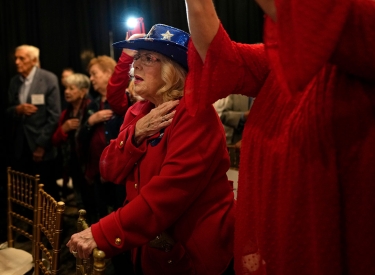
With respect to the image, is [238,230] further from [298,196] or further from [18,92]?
[18,92]

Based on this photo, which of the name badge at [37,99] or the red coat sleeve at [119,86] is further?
the name badge at [37,99]

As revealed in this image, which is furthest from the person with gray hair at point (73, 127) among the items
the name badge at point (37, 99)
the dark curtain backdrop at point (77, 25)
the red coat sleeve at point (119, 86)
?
the dark curtain backdrop at point (77, 25)

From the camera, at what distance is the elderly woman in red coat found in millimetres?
1048

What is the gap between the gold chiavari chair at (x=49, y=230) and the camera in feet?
4.44

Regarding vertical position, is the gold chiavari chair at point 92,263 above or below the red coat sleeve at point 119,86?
below

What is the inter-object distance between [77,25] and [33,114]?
166 cm

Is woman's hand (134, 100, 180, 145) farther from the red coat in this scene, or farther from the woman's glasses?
the woman's glasses

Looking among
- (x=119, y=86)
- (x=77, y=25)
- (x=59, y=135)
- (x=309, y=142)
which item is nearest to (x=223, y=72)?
(x=309, y=142)

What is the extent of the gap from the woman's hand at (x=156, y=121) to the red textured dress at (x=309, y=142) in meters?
0.42

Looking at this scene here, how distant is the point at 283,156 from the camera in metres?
0.68

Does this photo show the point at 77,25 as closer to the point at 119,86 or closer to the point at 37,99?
the point at 37,99

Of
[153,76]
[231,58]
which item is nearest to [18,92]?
[153,76]

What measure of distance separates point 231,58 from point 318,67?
24cm

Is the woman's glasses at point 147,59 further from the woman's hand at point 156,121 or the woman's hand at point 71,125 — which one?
the woman's hand at point 71,125
